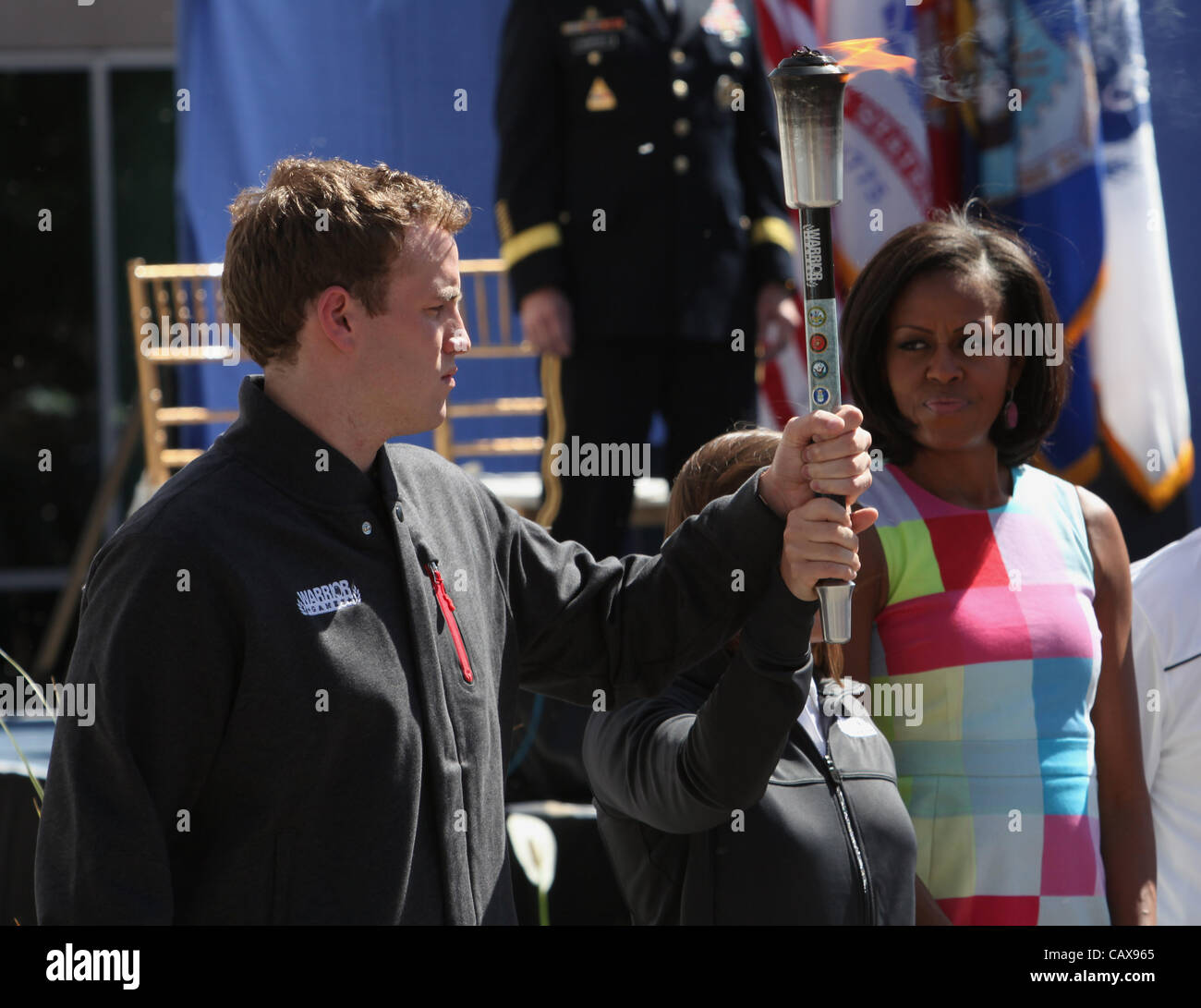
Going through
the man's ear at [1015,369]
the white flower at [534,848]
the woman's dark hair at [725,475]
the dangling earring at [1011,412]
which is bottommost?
the white flower at [534,848]

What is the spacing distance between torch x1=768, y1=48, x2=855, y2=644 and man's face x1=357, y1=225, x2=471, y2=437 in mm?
389

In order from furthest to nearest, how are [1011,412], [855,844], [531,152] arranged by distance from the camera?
[531,152], [1011,412], [855,844]

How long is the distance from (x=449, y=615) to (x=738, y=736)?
0.34 meters

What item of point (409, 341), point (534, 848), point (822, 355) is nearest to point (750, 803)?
point (822, 355)

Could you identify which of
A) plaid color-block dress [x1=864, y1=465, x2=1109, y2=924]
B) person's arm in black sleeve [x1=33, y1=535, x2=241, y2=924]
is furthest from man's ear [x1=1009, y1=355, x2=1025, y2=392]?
person's arm in black sleeve [x1=33, y1=535, x2=241, y2=924]

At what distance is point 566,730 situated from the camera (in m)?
3.29

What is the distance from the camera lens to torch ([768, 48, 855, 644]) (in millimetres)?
1420

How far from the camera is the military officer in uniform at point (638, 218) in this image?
3.39 meters

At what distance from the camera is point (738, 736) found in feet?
5.22

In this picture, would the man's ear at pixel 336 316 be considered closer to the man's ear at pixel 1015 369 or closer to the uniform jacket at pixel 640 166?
the man's ear at pixel 1015 369

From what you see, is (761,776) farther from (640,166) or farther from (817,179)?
(640,166)

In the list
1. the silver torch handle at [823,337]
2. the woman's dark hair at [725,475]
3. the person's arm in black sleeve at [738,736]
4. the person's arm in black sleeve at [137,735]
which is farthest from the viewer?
the woman's dark hair at [725,475]

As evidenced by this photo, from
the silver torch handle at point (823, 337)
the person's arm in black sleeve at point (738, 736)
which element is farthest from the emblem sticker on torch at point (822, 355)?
the person's arm in black sleeve at point (738, 736)

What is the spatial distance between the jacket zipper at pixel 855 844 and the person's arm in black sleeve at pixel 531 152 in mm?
1846
